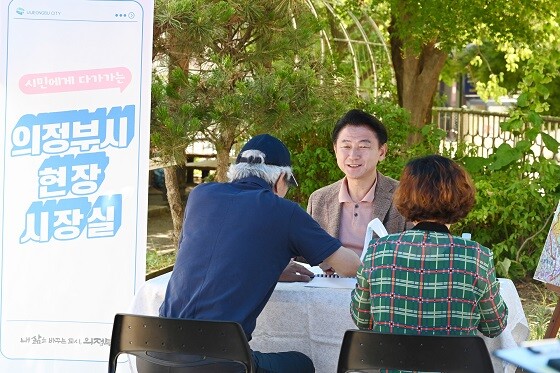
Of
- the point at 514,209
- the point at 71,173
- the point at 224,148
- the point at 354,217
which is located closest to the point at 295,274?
the point at 354,217

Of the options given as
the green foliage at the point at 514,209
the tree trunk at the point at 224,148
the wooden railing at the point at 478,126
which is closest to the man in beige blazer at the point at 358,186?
the tree trunk at the point at 224,148

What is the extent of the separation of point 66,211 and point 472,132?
324 inches

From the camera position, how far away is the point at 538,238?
7.06m

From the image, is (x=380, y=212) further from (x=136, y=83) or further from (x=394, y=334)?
(x=394, y=334)

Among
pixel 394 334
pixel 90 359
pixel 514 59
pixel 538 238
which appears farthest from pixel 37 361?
pixel 514 59

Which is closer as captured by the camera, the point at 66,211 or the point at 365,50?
the point at 66,211

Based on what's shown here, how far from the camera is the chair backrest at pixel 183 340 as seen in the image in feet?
9.15

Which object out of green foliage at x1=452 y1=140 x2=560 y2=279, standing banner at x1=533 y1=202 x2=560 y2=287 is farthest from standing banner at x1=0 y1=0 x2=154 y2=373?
green foliage at x1=452 y1=140 x2=560 y2=279

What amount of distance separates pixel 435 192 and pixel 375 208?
1.35 meters

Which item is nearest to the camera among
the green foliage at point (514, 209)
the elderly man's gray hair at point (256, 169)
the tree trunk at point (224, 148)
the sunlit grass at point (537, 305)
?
the elderly man's gray hair at point (256, 169)

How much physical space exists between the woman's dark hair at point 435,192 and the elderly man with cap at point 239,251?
42 centimetres

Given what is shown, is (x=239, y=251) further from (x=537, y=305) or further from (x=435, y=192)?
(x=537, y=305)

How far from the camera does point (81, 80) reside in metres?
3.98

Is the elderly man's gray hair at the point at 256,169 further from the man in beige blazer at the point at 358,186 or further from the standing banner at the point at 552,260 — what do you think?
the standing banner at the point at 552,260
